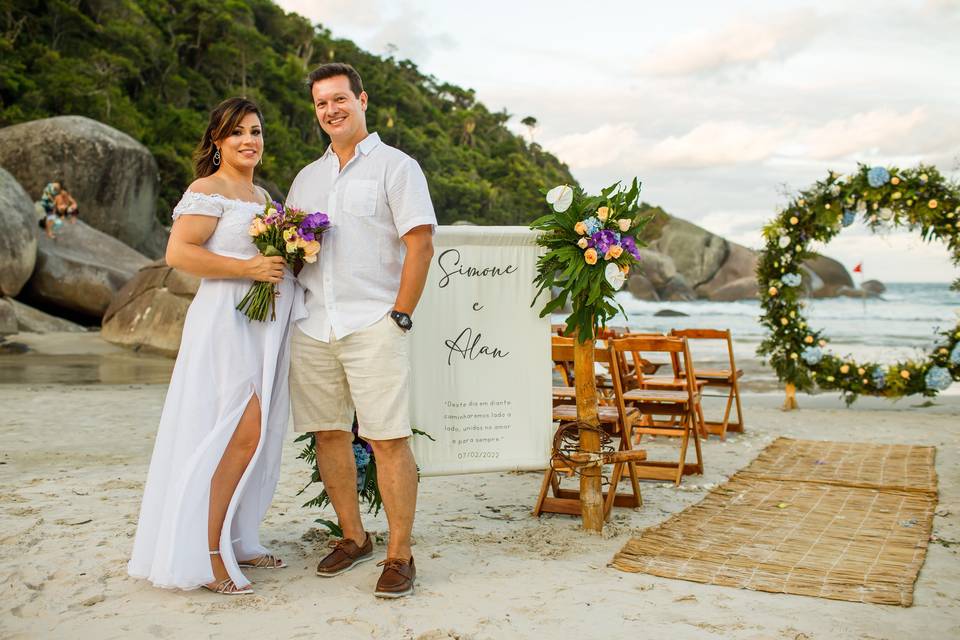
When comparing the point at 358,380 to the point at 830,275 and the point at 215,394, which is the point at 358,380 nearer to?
the point at 215,394

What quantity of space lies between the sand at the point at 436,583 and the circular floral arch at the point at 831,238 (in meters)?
3.14

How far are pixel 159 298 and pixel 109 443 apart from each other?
7492mm

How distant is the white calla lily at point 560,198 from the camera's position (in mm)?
4434

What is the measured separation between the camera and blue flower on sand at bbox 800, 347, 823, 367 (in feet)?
32.1

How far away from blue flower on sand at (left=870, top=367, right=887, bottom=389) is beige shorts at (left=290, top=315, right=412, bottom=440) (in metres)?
7.32

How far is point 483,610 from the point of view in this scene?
11.5 ft

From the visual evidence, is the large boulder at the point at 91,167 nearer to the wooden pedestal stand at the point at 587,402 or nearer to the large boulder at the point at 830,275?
the wooden pedestal stand at the point at 587,402

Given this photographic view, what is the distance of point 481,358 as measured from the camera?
457 cm

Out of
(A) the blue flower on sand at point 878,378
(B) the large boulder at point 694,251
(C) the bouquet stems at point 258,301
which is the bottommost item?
(A) the blue flower on sand at point 878,378

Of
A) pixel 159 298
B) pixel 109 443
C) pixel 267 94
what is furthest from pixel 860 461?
pixel 267 94

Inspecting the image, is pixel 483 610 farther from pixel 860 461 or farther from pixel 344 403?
pixel 860 461

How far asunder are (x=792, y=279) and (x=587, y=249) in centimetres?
638

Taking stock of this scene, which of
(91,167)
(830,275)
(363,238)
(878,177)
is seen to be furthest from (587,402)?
(830,275)

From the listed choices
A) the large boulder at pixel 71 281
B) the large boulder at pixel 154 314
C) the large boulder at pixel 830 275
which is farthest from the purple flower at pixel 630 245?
the large boulder at pixel 830 275
